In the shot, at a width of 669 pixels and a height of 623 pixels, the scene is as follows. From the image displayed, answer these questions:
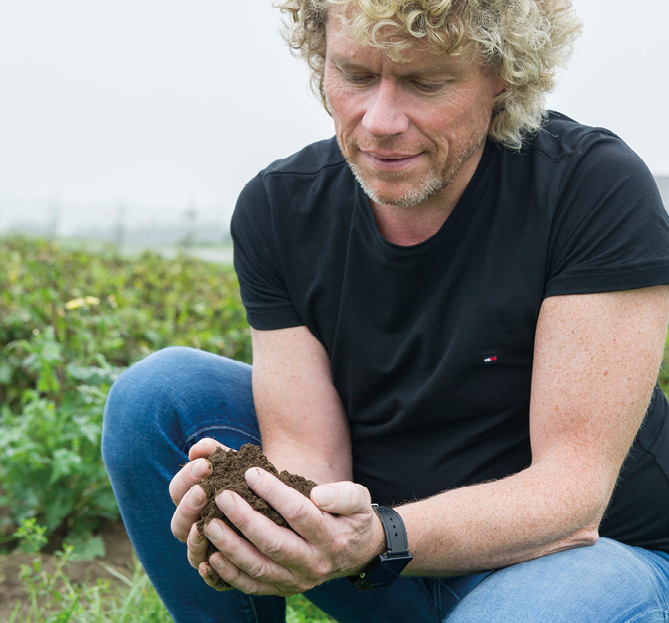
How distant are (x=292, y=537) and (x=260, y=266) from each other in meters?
0.88

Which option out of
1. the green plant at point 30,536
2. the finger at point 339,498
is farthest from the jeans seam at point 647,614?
the green plant at point 30,536

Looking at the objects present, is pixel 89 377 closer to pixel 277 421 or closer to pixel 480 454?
pixel 277 421

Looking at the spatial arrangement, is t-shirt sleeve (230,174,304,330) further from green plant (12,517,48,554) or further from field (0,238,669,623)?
green plant (12,517,48,554)

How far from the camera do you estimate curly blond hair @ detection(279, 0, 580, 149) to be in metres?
1.79

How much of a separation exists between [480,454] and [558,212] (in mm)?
565

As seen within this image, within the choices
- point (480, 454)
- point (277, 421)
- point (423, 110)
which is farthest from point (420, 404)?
point (423, 110)

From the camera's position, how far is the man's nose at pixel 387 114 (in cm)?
187

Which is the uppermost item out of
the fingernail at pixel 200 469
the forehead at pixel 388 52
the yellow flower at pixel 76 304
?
the forehead at pixel 388 52

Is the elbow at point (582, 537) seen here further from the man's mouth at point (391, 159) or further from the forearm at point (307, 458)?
the man's mouth at point (391, 159)

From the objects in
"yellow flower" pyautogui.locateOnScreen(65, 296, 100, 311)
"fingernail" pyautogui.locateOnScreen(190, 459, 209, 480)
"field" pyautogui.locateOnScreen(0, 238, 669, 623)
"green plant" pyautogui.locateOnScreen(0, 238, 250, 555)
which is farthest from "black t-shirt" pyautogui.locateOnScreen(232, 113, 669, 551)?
"yellow flower" pyautogui.locateOnScreen(65, 296, 100, 311)

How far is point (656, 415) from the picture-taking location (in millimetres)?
1990

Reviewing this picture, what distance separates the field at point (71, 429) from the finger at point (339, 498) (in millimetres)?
944

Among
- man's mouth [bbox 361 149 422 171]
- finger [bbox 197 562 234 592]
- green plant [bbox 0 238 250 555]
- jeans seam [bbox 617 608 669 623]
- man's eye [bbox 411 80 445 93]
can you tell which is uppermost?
man's eye [bbox 411 80 445 93]

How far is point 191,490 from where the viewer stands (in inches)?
61.8
